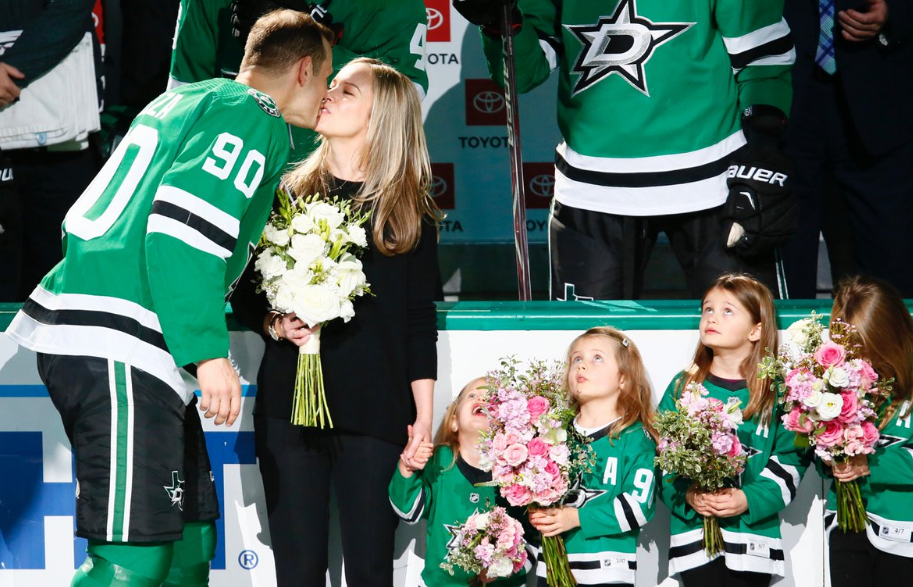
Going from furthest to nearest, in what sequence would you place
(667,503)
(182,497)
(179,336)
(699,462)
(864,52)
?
(864,52) → (667,503) → (699,462) → (182,497) → (179,336)

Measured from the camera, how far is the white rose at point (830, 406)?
9.53 ft

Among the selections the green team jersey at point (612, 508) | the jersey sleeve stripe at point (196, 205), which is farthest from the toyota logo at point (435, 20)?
the jersey sleeve stripe at point (196, 205)

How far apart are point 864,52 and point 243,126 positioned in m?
2.83

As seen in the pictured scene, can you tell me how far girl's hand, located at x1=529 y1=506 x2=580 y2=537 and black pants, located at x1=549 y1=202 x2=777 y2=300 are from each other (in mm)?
940

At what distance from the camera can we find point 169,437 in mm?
2590

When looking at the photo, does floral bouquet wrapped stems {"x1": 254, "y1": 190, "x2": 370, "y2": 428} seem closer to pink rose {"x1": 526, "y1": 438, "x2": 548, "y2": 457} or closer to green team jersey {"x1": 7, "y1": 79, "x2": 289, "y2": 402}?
green team jersey {"x1": 7, "y1": 79, "x2": 289, "y2": 402}

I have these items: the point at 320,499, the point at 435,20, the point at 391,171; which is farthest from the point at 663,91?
the point at 435,20

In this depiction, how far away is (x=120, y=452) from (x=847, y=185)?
3.18m

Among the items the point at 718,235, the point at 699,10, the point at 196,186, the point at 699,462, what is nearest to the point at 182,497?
the point at 196,186

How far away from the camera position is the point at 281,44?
2.84 meters

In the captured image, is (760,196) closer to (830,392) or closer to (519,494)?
(830,392)

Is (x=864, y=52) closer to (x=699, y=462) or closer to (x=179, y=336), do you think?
(x=699, y=462)

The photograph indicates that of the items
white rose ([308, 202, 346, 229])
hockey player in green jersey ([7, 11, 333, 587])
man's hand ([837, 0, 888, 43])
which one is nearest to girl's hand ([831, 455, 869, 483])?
white rose ([308, 202, 346, 229])

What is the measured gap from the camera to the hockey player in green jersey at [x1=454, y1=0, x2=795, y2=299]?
3.55 meters
